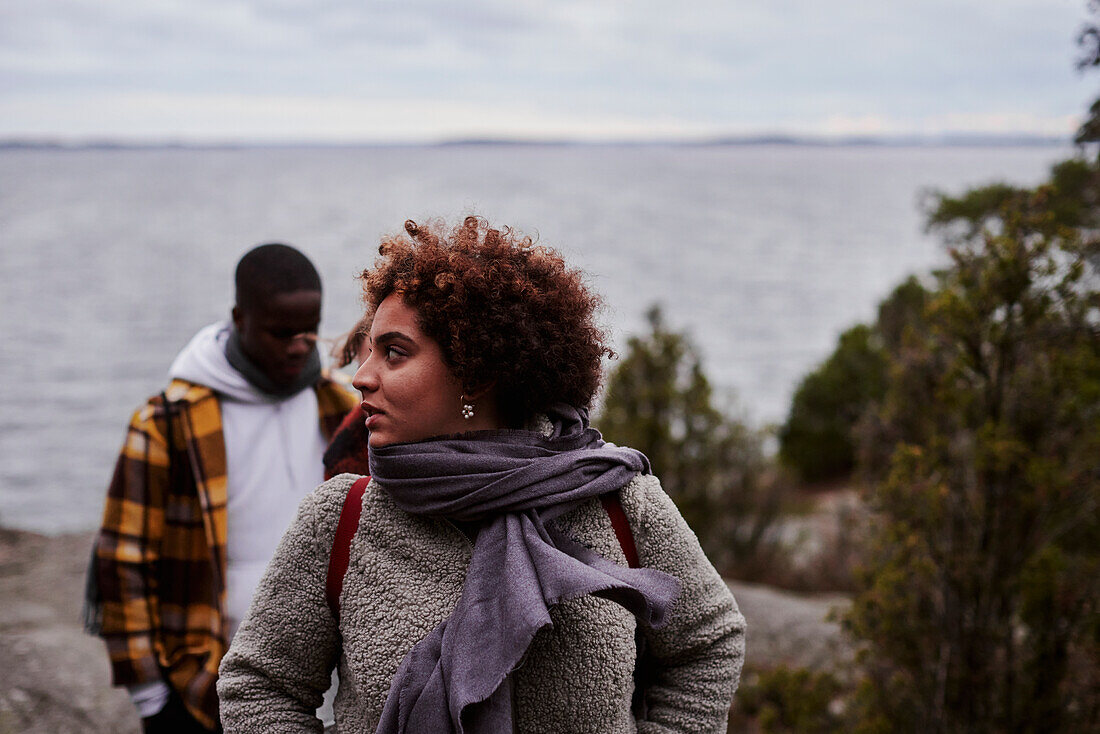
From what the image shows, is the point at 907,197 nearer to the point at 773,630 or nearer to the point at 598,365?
the point at 773,630

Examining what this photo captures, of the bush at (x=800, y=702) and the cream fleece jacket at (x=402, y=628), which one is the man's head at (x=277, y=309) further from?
the bush at (x=800, y=702)

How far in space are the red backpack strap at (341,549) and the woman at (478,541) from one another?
0.04ft

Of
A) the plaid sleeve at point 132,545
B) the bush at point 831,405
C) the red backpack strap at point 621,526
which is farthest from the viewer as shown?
the bush at point 831,405

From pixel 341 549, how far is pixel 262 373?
1.18m

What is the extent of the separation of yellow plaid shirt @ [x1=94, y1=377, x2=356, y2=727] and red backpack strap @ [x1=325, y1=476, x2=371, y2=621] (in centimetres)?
104

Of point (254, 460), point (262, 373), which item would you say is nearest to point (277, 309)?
point (262, 373)

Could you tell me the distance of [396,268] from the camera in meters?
1.70

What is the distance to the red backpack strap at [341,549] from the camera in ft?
5.47

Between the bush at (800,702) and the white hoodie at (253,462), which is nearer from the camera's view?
the white hoodie at (253,462)

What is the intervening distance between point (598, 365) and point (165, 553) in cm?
157

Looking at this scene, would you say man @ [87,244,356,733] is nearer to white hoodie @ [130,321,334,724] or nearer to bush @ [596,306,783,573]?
white hoodie @ [130,321,334,724]

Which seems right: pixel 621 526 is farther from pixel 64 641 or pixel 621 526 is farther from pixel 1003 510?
pixel 64 641

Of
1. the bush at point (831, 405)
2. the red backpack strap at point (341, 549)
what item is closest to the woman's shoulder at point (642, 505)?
the red backpack strap at point (341, 549)

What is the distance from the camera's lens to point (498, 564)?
1573 millimetres
